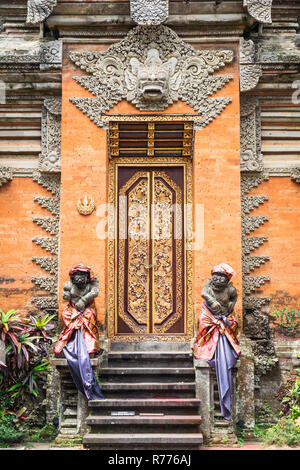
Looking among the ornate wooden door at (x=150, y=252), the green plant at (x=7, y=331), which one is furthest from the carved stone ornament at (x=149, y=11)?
the green plant at (x=7, y=331)

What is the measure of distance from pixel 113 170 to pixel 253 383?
369 cm

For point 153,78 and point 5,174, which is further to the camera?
point 5,174

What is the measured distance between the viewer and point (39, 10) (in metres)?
8.66

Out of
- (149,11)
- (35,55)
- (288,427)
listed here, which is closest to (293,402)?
(288,427)

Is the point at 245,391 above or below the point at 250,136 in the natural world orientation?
below

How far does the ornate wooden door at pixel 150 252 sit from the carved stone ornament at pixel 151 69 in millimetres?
1035

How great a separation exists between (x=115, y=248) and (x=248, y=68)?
3254mm

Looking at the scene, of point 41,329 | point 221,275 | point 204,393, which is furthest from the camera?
point 41,329

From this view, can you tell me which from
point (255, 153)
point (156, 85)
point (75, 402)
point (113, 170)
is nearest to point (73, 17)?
point (156, 85)

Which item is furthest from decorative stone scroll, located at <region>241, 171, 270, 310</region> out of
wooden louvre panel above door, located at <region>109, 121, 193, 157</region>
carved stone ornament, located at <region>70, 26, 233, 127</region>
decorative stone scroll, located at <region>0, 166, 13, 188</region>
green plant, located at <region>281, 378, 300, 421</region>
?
decorative stone scroll, located at <region>0, 166, 13, 188</region>

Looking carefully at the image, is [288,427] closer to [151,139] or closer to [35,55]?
[151,139]

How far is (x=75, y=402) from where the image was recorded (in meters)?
7.74

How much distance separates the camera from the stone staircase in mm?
6992
